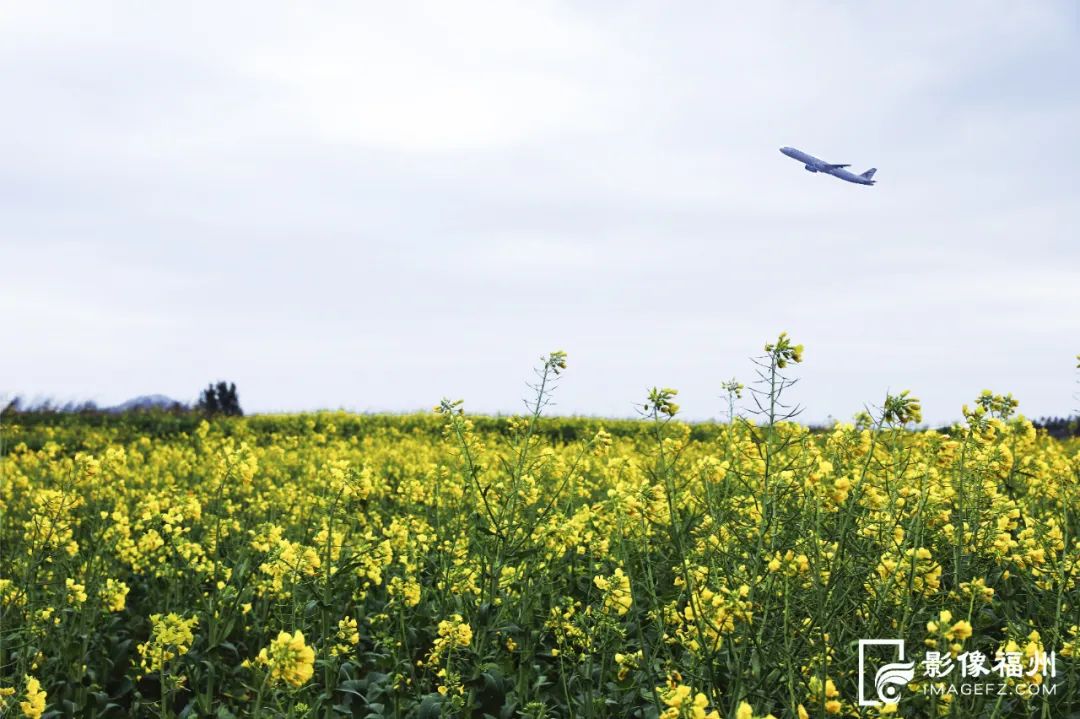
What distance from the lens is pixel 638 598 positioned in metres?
5.08

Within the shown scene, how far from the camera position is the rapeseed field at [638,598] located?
346cm

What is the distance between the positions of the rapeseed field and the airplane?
33917mm

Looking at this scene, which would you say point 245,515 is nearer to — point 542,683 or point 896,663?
point 542,683

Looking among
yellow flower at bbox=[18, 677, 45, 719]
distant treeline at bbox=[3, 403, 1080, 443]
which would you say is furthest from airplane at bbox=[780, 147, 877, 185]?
yellow flower at bbox=[18, 677, 45, 719]

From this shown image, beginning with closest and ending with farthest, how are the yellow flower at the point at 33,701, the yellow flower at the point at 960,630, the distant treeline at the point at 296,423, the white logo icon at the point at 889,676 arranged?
the yellow flower at the point at 960,630, the white logo icon at the point at 889,676, the yellow flower at the point at 33,701, the distant treeline at the point at 296,423

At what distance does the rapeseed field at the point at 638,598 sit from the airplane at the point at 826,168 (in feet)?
111

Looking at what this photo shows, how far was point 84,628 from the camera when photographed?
5832 millimetres

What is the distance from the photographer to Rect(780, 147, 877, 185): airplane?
39375 millimetres

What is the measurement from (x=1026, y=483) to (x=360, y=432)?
49.5 feet
